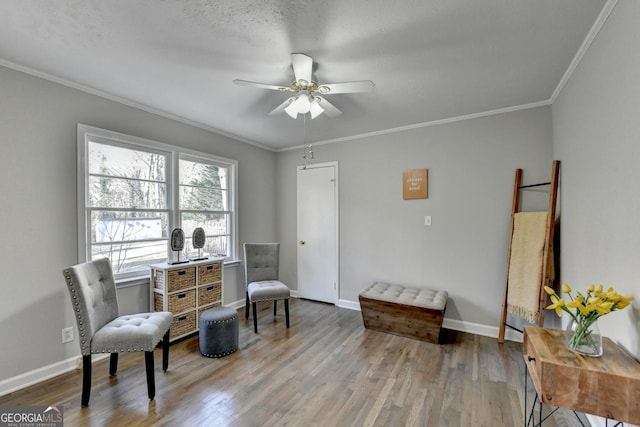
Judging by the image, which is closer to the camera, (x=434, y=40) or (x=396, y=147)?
(x=434, y=40)

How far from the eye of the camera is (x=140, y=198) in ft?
9.66

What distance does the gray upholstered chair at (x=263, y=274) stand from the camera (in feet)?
10.8

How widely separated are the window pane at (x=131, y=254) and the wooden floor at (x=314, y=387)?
855 mm

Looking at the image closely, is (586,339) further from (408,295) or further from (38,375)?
(38,375)

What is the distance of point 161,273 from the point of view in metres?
2.84

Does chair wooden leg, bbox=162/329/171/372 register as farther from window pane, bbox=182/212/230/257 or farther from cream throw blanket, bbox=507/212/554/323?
cream throw blanket, bbox=507/212/554/323

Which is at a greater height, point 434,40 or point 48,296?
point 434,40

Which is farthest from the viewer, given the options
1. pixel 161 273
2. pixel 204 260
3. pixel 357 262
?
pixel 357 262

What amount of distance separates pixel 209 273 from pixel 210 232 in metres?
0.68

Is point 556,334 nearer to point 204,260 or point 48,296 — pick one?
point 204,260

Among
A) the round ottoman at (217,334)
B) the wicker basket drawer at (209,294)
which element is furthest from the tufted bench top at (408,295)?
the wicker basket drawer at (209,294)

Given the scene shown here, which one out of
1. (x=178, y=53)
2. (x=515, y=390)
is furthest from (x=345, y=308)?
(x=178, y=53)

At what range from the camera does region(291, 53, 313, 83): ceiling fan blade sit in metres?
1.80

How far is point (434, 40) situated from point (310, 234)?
309 centimetres
